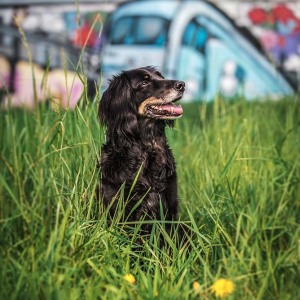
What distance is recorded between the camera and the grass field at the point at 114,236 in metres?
2.33

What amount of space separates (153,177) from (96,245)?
67cm

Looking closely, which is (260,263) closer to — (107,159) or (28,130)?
(107,159)

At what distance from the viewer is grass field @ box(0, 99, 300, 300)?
7.63ft

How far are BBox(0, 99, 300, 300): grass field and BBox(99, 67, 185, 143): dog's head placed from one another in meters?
0.16

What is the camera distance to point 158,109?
128 inches

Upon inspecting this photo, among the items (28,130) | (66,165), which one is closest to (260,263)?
(66,165)

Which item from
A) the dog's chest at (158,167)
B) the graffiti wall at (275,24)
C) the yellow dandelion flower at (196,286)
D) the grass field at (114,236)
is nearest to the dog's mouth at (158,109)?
the dog's chest at (158,167)

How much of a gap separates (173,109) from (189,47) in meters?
7.53

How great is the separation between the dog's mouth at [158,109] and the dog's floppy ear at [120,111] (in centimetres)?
6

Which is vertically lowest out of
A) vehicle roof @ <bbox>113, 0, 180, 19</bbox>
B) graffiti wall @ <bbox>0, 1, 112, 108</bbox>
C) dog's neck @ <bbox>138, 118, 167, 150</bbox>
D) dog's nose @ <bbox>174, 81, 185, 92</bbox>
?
dog's neck @ <bbox>138, 118, 167, 150</bbox>

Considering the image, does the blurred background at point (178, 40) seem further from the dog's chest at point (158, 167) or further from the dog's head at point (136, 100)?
the dog's chest at point (158, 167)

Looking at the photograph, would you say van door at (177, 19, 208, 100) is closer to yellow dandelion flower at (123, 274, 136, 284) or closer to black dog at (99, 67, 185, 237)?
black dog at (99, 67, 185, 237)

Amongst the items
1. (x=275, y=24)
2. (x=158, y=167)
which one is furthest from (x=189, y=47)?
(x=158, y=167)

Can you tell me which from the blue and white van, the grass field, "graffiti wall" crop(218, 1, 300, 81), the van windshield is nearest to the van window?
the blue and white van
